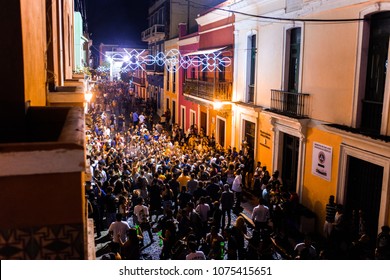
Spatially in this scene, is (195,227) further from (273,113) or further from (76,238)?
(76,238)

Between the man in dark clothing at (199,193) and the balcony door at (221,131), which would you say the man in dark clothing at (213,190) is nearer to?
the man in dark clothing at (199,193)

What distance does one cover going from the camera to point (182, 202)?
11.2 meters

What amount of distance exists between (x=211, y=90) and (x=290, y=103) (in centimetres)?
739

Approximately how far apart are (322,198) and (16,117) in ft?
33.3

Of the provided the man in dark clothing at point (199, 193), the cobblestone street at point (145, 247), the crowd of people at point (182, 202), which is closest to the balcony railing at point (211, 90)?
the crowd of people at point (182, 202)

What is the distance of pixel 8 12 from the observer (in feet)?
10.2

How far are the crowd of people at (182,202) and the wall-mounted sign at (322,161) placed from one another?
968mm

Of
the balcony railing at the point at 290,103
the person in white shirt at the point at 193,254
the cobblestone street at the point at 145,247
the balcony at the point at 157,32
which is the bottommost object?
the cobblestone street at the point at 145,247

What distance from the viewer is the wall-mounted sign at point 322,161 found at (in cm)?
1152

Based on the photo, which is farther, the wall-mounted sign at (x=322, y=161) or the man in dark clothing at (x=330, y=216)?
the wall-mounted sign at (x=322, y=161)

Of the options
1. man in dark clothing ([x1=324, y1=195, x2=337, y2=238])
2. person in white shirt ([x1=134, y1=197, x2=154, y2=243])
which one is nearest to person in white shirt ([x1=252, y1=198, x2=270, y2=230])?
man in dark clothing ([x1=324, y1=195, x2=337, y2=238])

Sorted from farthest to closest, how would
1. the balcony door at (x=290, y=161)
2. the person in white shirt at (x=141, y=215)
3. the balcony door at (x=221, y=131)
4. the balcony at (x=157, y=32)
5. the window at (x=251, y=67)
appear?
the balcony at (x=157, y=32) < the balcony door at (x=221, y=131) < the window at (x=251, y=67) < the balcony door at (x=290, y=161) < the person in white shirt at (x=141, y=215)

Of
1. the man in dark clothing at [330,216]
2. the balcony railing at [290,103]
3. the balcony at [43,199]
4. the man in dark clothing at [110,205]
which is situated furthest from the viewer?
the balcony railing at [290,103]

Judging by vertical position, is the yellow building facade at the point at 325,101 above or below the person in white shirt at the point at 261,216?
above
